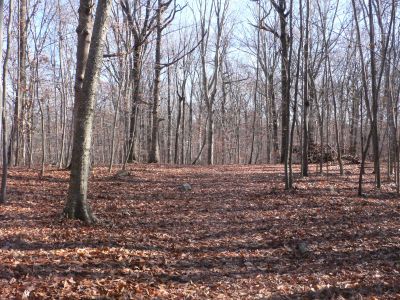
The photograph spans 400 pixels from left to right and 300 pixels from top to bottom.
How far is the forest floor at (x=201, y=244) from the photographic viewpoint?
16.0 feet

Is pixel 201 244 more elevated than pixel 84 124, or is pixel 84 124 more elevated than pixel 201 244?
pixel 84 124

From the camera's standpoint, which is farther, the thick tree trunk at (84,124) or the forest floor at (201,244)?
the thick tree trunk at (84,124)

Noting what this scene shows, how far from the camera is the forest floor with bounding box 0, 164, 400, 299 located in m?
4.87

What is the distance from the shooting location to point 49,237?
6.32 metres

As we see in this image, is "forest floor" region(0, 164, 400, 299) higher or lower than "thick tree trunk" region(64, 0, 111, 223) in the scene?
lower

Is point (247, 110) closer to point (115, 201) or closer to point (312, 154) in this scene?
point (312, 154)

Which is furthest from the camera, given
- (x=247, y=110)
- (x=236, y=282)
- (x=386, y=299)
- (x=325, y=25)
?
(x=247, y=110)

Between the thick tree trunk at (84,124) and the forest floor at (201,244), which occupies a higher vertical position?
the thick tree trunk at (84,124)

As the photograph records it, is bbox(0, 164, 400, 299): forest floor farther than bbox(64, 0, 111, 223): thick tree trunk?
No

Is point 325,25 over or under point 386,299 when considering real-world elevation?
over

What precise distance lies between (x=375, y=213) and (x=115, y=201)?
639 centimetres

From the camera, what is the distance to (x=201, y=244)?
689 centimetres

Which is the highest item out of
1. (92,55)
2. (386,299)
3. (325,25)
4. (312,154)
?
(325,25)

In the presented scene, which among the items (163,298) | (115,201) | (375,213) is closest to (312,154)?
(375,213)
